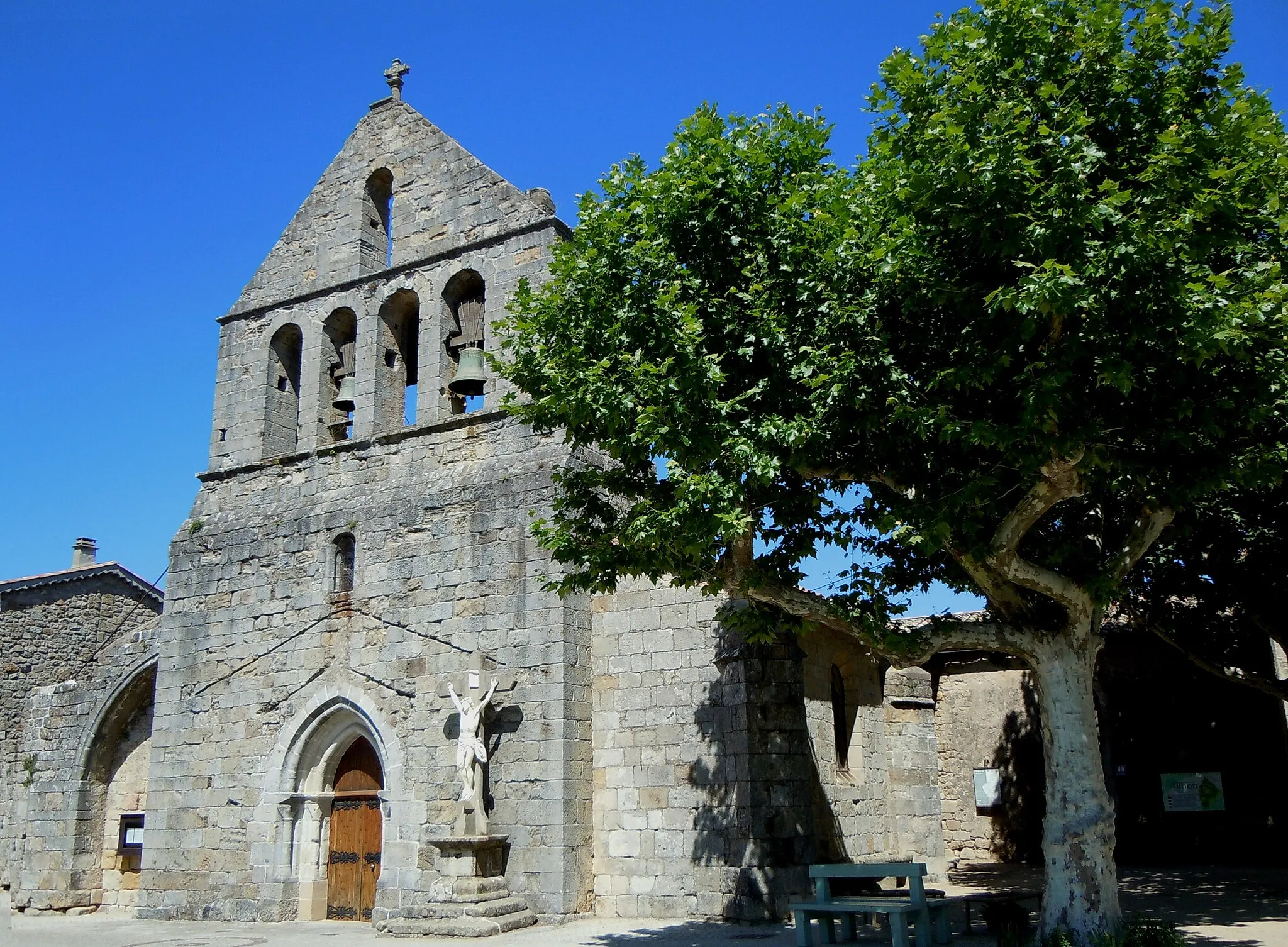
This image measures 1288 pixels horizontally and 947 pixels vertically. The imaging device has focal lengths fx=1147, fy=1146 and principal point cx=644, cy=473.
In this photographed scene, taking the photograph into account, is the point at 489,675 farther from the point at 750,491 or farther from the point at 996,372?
the point at 996,372

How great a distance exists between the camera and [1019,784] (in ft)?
66.6

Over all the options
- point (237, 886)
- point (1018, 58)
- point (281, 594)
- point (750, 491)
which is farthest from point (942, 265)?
point (237, 886)

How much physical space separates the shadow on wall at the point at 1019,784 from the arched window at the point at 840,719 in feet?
21.1

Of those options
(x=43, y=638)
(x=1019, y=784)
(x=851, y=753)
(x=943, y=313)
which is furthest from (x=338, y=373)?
(x=1019, y=784)

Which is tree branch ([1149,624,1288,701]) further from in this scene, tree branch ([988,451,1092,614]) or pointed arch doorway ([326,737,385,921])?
pointed arch doorway ([326,737,385,921])

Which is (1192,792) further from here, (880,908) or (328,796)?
(328,796)

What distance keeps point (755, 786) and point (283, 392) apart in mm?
9080

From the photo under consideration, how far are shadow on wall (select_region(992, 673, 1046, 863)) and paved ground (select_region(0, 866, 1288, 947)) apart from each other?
387cm

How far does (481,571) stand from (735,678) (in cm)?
334

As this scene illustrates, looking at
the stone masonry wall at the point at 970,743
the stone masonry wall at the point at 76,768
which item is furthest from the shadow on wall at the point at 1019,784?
the stone masonry wall at the point at 76,768

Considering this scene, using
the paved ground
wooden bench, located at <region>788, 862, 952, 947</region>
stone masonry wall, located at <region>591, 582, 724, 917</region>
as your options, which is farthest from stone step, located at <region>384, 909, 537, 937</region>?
wooden bench, located at <region>788, 862, 952, 947</region>

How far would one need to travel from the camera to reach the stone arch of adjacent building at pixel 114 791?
16.8 metres

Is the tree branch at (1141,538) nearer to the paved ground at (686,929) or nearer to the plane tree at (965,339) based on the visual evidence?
the plane tree at (965,339)

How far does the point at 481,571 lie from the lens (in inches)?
537
